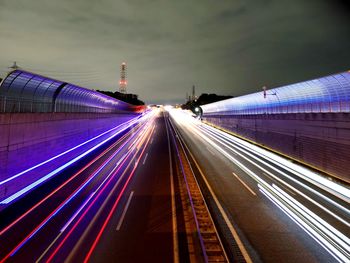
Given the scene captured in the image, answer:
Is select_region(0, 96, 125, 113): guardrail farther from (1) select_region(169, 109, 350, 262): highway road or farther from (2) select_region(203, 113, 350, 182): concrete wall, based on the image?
(2) select_region(203, 113, 350, 182): concrete wall

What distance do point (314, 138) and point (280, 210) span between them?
1120 centimetres

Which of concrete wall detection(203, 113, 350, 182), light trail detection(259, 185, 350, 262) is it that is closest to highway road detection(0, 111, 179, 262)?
light trail detection(259, 185, 350, 262)

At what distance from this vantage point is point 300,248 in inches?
367

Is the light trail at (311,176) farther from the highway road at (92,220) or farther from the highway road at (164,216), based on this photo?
the highway road at (92,220)

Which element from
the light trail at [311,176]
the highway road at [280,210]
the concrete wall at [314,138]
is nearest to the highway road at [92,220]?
the highway road at [280,210]

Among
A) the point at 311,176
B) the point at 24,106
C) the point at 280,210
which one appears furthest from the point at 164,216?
the point at 24,106

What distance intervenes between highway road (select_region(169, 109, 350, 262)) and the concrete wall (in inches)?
50.3

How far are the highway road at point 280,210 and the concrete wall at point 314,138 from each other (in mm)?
1276

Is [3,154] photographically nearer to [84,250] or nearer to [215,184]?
[84,250]

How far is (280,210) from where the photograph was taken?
12961mm

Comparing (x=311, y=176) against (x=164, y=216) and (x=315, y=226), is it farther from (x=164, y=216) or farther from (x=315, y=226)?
(x=164, y=216)

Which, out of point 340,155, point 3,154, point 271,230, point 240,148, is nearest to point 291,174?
point 340,155

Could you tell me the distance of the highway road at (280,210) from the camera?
365 inches

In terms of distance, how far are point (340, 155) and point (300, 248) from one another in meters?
11.7
